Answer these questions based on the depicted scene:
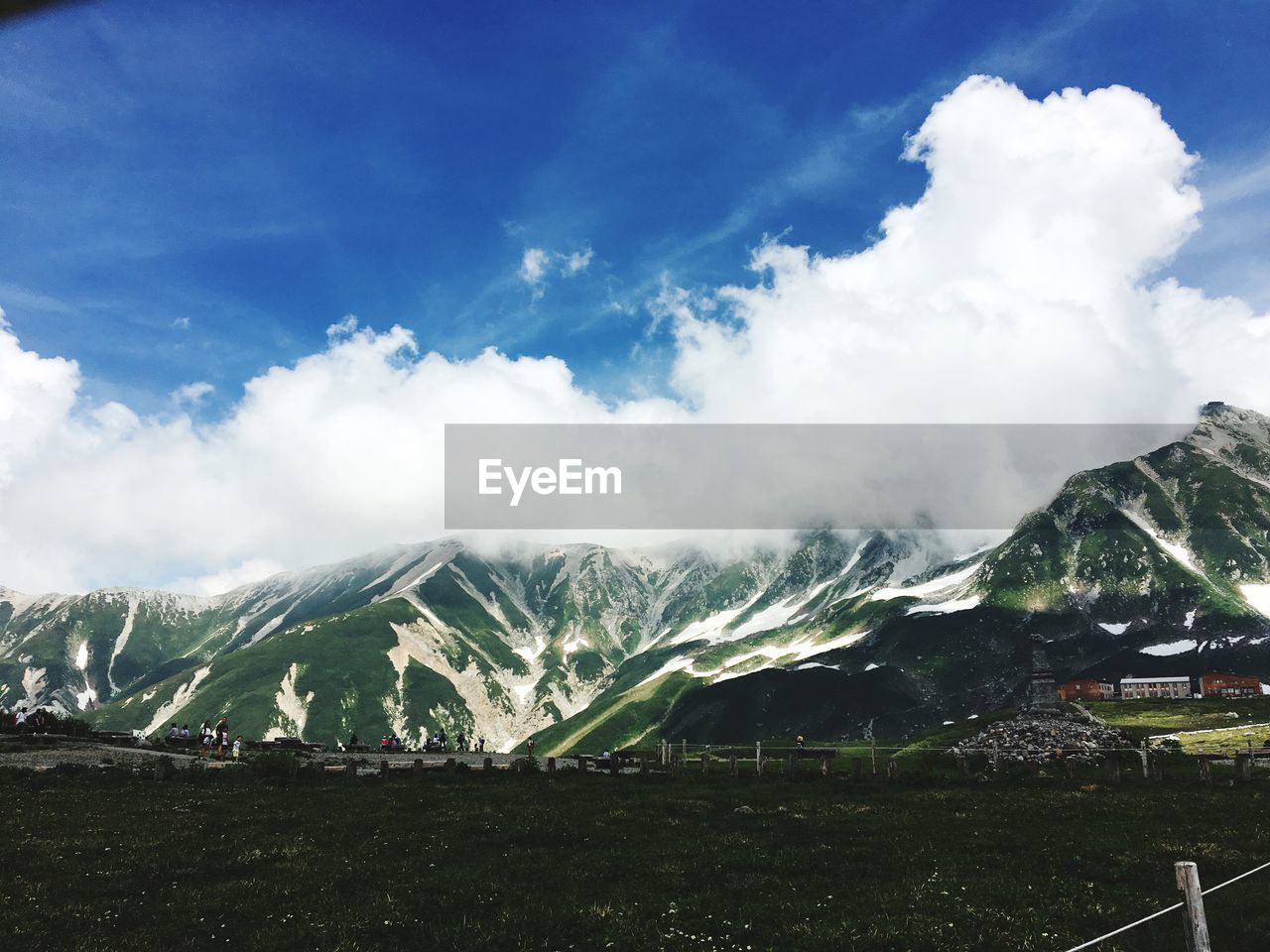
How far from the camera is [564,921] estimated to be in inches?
838

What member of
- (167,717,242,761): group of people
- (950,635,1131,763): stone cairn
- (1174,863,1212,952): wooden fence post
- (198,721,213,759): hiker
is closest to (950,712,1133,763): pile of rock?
(950,635,1131,763): stone cairn

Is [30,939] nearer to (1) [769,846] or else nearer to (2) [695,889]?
(2) [695,889]

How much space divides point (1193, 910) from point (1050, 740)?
4529 inches

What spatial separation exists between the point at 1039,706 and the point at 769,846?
187824 mm

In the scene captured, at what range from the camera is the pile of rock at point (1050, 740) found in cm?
10206

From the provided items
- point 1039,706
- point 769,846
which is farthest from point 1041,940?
point 1039,706

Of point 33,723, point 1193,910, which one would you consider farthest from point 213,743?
point 1193,910

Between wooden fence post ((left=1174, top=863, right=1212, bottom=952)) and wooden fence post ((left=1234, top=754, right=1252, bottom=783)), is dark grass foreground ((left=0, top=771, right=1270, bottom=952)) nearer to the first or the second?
wooden fence post ((left=1234, top=754, right=1252, bottom=783))

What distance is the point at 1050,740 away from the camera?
110750 millimetres

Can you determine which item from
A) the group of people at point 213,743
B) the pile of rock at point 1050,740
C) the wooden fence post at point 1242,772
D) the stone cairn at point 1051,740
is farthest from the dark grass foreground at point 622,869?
the pile of rock at point 1050,740

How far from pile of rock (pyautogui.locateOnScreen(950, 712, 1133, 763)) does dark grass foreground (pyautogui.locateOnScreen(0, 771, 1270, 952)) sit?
215 ft

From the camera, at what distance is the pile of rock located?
335ft

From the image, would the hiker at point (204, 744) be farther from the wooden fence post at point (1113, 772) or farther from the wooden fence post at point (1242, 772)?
the wooden fence post at point (1242, 772)

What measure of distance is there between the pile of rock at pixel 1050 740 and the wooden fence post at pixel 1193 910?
308 ft
